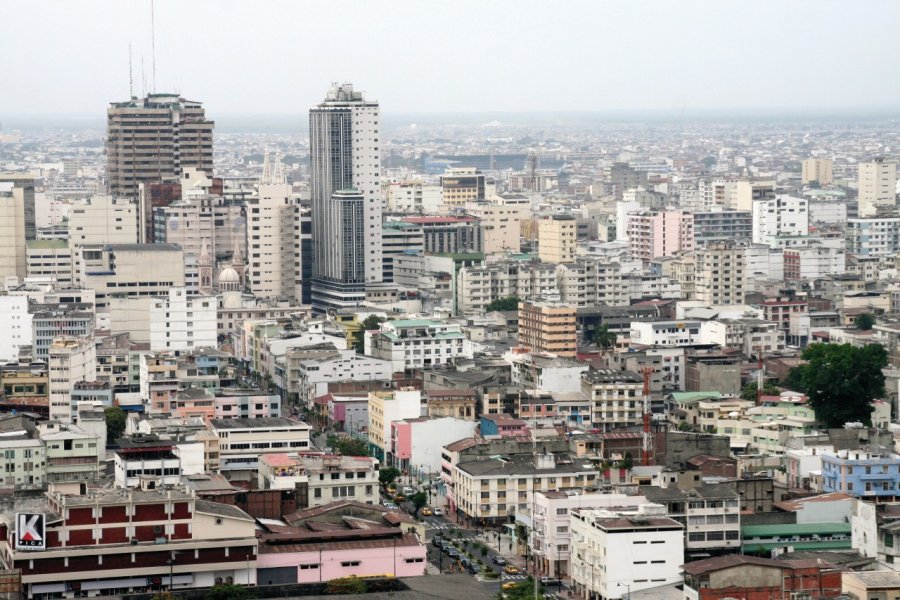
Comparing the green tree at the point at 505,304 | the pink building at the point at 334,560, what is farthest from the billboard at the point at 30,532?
the green tree at the point at 505,304

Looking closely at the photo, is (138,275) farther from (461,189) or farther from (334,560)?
(334,560)

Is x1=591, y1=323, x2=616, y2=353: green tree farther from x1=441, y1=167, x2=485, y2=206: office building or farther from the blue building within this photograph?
x1=441, y1=167, x2=485, y2=206: office building

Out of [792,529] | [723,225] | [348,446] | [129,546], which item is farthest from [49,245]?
[792,529]

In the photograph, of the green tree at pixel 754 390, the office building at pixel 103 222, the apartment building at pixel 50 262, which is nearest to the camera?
the green tree at pixel 754 390

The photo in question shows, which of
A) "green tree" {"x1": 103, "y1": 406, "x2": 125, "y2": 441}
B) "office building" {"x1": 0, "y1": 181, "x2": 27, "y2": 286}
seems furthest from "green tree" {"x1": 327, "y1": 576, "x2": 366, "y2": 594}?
"office building" {"x1": 0, "y1": 181, "x2": 27, "y2": 286}

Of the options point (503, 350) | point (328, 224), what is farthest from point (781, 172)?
point (503, 350)

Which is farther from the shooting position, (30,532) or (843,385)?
(843,385)

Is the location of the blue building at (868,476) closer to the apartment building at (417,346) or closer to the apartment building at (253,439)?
the apartment building at (253,439)
